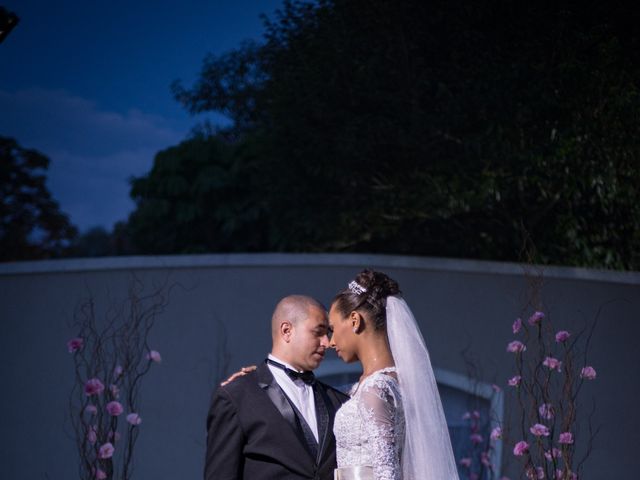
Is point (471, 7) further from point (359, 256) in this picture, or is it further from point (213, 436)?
point (213, 436)

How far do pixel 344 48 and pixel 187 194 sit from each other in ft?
25.0

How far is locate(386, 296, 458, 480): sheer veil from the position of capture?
8.46ft

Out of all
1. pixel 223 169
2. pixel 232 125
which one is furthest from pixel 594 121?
pixel 232 125

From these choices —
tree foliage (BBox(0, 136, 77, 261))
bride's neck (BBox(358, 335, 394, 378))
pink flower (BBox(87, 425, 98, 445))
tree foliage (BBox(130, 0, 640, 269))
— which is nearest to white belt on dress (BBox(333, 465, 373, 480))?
bride's neck (BBox(358, 335, 394, 378))

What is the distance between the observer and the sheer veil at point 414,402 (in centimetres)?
258

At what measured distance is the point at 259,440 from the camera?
112 inches

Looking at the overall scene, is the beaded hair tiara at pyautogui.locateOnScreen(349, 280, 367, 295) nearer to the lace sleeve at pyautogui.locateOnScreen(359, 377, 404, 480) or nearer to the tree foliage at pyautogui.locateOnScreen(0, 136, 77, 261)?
the lace sleeve at pyautogui.locateOnScreen(359, 377, 404, 480)

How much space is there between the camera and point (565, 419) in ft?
14.8

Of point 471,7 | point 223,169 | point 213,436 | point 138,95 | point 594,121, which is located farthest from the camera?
point 138,95

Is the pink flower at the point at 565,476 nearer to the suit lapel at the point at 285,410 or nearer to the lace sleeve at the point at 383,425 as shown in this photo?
the suit lapel at the point at 285,410

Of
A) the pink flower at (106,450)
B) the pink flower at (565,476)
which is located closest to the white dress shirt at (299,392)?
the pink flower at (565,476)

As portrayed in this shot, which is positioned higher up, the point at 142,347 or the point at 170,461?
the point at 142,347

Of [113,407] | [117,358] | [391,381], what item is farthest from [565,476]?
[117,358]

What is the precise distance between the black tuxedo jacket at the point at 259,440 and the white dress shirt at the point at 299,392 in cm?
→ 5
